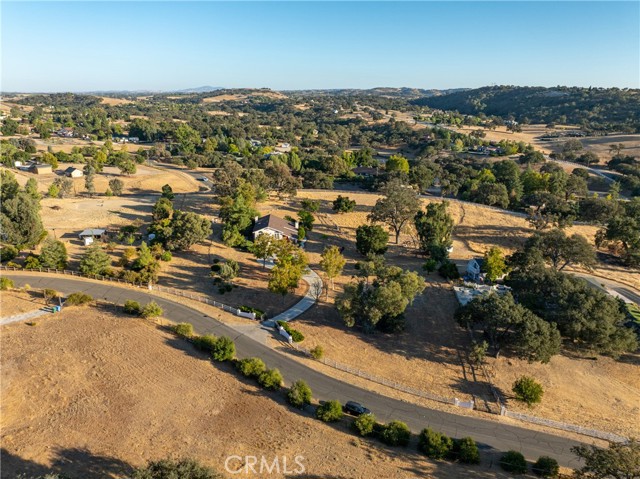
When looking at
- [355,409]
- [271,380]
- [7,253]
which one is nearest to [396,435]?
[355,409]

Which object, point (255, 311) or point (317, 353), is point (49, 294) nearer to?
point (255, 311)

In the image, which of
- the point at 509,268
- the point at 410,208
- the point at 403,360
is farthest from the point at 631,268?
the point at 403,360

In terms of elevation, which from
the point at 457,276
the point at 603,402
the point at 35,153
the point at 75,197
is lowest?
the point at 603,402

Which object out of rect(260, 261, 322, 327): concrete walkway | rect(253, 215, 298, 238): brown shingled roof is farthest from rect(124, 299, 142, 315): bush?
rect(253, 215, 298, 238): brown shingled roof

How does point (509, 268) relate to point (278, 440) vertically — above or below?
above

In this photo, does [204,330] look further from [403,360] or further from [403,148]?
[403,148]

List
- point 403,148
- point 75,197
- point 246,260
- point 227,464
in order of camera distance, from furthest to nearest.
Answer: point 403,148, point 75,197, point 246,260, point 227,464
